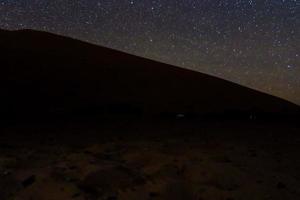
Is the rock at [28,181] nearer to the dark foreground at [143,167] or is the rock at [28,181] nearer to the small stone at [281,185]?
the dark foreground at [143,167]

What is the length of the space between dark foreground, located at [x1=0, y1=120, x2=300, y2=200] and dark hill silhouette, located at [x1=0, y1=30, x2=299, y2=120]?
3428mm

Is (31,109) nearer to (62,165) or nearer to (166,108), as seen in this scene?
(166,108)

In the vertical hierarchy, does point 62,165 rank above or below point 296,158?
below

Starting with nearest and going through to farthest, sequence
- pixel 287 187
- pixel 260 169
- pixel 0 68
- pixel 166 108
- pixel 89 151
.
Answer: pixel 287 187, pixel 260 169, pixel 89 151, pixel 166 108, pixel 0 68

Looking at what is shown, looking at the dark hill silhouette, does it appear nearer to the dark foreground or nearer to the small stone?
the dark foreground

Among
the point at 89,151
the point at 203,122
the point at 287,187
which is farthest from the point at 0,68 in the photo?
the point at 287,187

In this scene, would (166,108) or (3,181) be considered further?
(166,108)

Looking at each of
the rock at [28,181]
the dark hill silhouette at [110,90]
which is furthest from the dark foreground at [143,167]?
the dark hill silhouette at [110,90]

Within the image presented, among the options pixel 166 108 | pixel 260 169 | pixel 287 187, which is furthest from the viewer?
pixel 166 108

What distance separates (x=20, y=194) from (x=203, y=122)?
6359mm

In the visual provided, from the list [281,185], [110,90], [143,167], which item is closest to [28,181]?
[143,167]

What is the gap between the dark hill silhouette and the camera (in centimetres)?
1025

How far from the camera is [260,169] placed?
4.62 metres

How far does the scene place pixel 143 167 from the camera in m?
4.43
